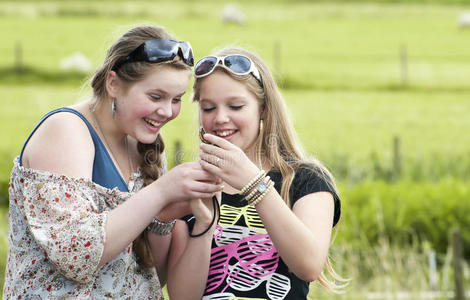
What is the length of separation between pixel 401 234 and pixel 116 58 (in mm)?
6129

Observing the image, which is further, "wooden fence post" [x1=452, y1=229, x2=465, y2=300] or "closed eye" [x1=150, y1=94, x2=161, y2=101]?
"wooden fence post" [x1=452, y1=229, x2=465, y2=300]

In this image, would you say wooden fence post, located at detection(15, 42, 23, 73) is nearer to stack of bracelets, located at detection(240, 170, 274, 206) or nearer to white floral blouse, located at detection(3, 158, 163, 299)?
white floral blouse, located at detection(3, 158, 163, 299)

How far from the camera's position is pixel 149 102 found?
112 inches

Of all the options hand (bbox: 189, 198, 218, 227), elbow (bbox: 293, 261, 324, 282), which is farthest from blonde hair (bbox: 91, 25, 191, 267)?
elbow (bbox: 293, 261, 324, 282)

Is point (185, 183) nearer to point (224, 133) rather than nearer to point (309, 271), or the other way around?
point (224, 133)

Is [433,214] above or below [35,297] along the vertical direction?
below

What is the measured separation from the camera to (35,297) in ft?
8.94

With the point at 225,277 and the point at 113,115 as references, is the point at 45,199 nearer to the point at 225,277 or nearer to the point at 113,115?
the point at 113,115

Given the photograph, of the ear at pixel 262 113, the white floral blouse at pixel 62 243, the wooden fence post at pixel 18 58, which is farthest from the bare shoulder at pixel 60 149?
the wooden fence post at pixel 18 58

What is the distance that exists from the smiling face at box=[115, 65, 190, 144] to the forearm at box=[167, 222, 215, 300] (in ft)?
1.33

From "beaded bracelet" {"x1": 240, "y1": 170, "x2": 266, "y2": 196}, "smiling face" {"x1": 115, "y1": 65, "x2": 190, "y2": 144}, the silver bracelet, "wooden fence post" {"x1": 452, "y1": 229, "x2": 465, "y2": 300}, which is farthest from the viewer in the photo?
"wooden fence post" {"x1": 452, "y1": 229, "x2": 465, "y2": 300}

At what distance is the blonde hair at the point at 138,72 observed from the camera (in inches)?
113

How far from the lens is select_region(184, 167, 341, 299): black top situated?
115 inches

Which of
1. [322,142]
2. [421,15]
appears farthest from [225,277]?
[421,15]
